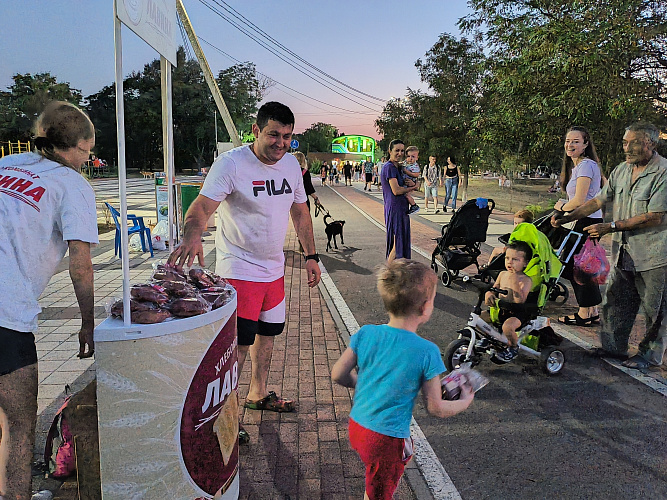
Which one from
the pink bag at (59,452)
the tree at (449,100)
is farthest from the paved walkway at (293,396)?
the tree at (449,100)

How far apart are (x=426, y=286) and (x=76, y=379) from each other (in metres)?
3.40

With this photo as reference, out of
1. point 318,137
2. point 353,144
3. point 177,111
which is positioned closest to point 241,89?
point 177,111

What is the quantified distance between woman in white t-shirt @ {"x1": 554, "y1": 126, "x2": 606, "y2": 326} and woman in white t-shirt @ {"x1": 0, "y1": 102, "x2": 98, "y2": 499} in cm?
490

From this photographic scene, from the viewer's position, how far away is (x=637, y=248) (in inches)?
181

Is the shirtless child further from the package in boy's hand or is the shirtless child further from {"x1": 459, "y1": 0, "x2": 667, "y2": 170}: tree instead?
{"x1": 459, "y1": 0, "x2": 667, "y2": 170}: tree

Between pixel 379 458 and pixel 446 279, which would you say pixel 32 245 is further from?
pixel 446 279

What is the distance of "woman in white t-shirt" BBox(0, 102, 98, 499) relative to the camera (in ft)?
7.18

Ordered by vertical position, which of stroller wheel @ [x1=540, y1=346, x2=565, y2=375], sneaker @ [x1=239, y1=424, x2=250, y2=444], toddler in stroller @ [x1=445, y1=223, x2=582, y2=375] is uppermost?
Answer: toddler in stroller @ [x1=445, y1=223, x2=582, y2=375]

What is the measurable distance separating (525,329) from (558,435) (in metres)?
1.10

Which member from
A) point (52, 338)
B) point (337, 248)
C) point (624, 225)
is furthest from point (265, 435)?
point (337, 248)

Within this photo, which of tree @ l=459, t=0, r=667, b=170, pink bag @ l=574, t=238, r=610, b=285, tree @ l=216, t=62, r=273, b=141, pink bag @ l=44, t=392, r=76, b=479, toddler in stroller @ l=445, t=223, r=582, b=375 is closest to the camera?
pink bag @ l=44, t=392, r=76, b=479

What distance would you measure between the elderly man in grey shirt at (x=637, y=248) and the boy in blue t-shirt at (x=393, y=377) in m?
3.23

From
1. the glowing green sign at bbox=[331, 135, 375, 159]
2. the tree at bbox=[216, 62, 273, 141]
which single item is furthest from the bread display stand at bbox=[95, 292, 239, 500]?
the glowing green sign at bbox=[331, 135, 375, 159]

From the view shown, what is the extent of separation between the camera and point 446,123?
963 inches
